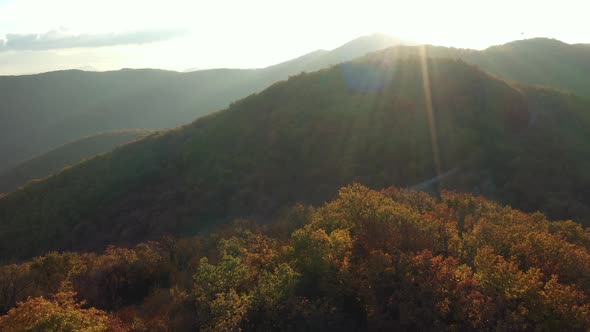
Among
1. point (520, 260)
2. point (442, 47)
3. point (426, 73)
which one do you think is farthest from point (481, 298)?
point (442, 47)

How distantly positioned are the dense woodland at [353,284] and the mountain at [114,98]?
400ft

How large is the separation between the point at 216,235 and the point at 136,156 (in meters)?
24.4

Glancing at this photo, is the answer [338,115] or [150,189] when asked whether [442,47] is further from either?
[150,189]

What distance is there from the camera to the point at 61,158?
250 feet

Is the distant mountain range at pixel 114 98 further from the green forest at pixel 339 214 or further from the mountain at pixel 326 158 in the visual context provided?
the mountain at pixel 326 158

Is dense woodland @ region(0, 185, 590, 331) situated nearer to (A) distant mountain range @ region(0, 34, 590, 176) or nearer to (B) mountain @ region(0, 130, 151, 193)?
(B) mountain @ region(0, 130, 151, 193)

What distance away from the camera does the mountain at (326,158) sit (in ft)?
86.7

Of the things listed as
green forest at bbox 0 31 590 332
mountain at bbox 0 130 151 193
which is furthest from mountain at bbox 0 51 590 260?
mountain at bbox 0 130 151 193

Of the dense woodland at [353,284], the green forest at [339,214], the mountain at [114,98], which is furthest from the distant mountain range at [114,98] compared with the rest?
the dense woodland at [353,284]

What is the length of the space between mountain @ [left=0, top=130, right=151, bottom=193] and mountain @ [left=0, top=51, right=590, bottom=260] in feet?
116

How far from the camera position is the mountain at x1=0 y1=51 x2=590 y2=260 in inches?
1041

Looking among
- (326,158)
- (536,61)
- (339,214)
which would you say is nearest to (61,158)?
(326,158)

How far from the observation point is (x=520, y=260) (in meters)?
9.73

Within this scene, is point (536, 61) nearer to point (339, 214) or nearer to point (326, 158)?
point (326, 158)
